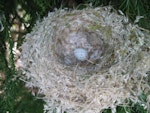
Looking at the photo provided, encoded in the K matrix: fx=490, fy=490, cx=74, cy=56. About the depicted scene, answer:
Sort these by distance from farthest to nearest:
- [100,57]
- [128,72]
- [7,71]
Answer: [7,71], [100,57], [128,72]

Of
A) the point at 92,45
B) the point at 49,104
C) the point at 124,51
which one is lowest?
the point at 49,104

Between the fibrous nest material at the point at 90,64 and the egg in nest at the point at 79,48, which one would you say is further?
the egg in nest at the point at 79,48

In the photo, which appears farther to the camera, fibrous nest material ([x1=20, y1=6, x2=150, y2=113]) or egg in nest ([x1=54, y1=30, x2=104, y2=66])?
egg in nest ([x1=54, y1=30, x2=104, y2=66])

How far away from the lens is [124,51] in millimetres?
1479

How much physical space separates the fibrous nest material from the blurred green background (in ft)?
0.17

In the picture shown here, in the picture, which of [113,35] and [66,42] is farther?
[66,42]

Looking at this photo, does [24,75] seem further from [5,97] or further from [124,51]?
[124,51]

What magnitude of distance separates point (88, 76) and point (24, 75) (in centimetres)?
27

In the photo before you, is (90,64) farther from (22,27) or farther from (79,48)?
(22,27)

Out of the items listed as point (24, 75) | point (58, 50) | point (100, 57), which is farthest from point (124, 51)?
point (24, 75)

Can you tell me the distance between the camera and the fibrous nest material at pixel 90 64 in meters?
1.47

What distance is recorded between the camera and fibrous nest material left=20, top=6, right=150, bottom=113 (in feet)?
4.83

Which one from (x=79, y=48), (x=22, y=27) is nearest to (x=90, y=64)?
(x=79, y=48)

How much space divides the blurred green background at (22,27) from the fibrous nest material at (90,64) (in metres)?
0.05
